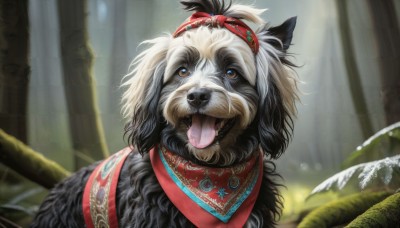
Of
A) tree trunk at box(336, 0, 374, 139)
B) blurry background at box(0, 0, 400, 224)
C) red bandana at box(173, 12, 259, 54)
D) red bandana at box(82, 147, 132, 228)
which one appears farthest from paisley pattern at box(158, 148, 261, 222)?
tree trunk at box(336, 0, 374, 139)

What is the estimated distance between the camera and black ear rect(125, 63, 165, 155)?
3.29m

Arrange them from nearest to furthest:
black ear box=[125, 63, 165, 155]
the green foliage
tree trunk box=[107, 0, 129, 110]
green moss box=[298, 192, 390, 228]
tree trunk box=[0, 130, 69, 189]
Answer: black ear box=[125, 63, 165, 155]
the green foliage
green moss box=[298, 192, 390, 228]
tree trunk box=[0, 130, 69, 189]
tree trunk box=[107, 0, 129, 110]

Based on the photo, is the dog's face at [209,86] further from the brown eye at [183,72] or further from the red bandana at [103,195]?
the red bandana at [103,195]

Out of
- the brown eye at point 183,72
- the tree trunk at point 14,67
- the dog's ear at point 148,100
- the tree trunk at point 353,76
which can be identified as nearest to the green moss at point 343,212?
the tree trunk at point 353,76

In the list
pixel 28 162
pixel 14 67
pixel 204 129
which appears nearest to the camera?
pixel 204 129

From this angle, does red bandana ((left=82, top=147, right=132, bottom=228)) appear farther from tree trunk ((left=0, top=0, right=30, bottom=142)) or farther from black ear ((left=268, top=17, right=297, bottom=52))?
tree trunk ((left=0, top=0, right=30, bottom=142))

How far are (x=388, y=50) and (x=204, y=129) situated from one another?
7.57ft

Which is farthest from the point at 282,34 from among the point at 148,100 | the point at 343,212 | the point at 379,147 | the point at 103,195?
the point at 343,212

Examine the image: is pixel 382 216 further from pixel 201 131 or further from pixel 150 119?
pixel 150 119

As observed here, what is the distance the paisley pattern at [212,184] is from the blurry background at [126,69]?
5.86 ft

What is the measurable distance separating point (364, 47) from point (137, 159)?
2410 mm

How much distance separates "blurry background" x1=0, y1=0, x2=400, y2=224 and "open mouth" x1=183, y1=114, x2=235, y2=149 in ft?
6.10

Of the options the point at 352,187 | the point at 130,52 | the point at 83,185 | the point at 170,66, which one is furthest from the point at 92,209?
the point at 352,187

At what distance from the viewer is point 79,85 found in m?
5.12
